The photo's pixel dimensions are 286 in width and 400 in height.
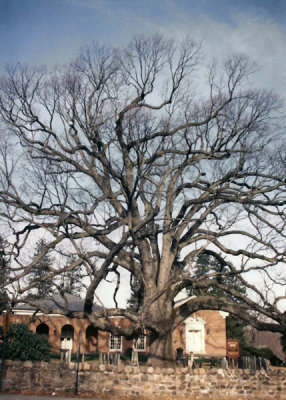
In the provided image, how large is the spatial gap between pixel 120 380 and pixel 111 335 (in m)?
22.0

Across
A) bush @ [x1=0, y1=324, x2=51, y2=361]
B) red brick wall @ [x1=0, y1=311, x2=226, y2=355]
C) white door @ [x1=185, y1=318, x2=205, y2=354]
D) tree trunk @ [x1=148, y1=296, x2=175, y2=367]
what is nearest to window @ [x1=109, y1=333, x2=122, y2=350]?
red brick wall @ [x1=0, y1=311, x2=226, y2=355]

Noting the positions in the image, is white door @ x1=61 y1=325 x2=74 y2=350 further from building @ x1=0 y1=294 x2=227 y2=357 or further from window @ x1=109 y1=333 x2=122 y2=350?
window @ x1=109 y1=333 x2=122 y2=350

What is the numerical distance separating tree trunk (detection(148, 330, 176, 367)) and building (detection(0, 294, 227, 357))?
1739cm

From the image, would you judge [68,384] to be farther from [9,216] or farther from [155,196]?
[155,196]

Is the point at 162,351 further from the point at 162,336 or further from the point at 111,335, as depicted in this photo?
the point at 111,335

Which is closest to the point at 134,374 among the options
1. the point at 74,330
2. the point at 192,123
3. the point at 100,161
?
the point at 100,161

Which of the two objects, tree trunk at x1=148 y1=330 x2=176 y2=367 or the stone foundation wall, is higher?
tree trunk at x1=148 y1=330 x2=176 y2=367

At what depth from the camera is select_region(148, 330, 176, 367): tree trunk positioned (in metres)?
16.4

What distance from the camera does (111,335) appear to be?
115 ft

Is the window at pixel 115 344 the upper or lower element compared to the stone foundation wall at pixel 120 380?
upper

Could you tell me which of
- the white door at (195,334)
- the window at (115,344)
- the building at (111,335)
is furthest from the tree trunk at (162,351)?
the window at (115,344)

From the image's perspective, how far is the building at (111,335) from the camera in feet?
113

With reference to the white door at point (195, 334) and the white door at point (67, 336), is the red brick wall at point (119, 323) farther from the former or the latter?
the white door at point (67, 336)

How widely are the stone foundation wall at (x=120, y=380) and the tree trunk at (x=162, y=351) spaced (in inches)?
91.5
